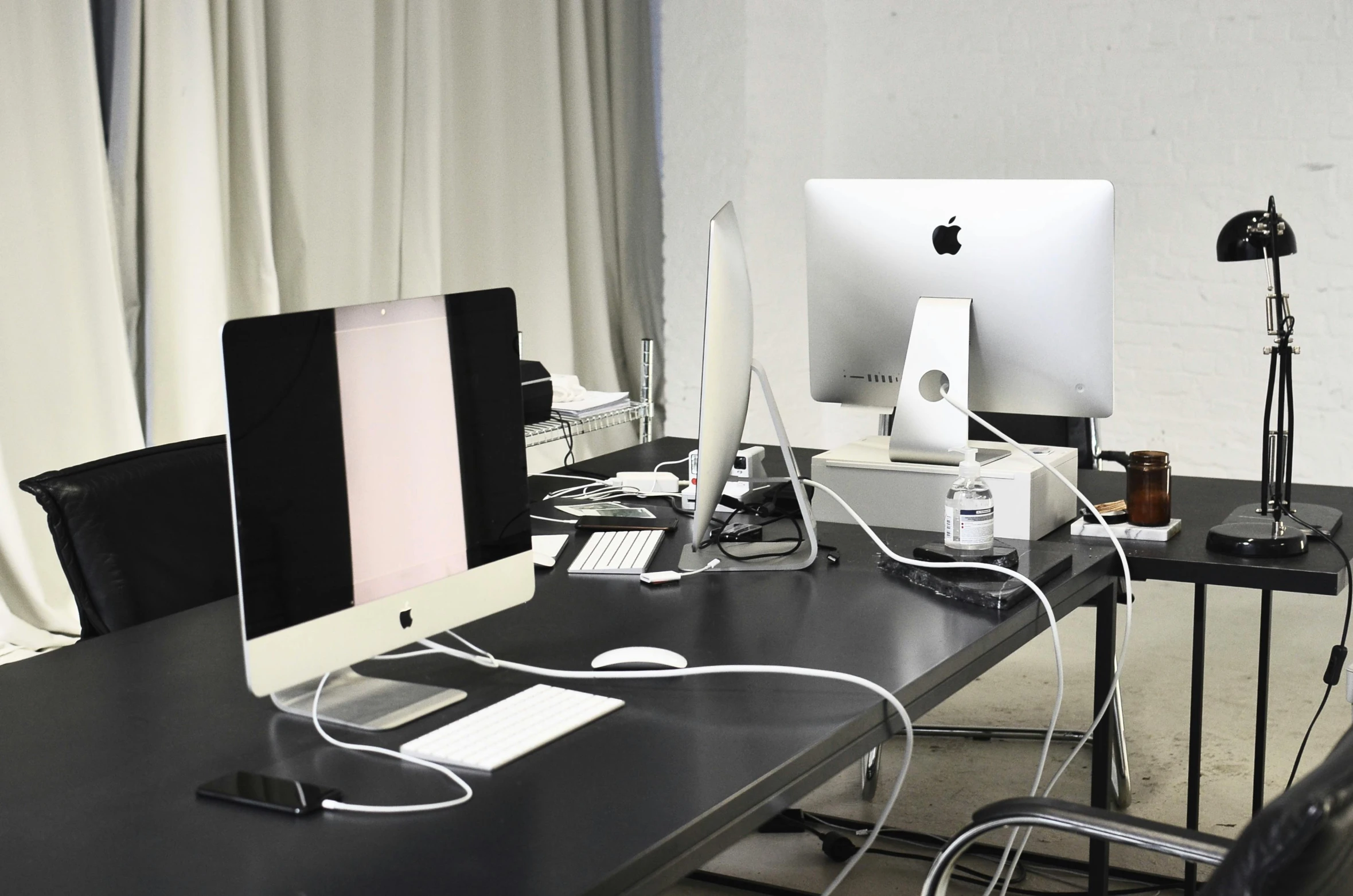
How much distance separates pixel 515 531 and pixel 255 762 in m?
0.39

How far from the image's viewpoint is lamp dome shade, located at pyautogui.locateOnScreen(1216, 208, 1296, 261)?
1.85 m

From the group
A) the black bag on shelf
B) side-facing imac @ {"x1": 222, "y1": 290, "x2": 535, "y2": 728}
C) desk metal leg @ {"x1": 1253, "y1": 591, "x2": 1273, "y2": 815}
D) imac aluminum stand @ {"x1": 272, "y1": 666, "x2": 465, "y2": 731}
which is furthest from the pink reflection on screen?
the black bag on shelf

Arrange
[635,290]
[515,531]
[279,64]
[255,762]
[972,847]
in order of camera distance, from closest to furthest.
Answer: [255,762] < [515,531] < [972,847] < [279,64] < [635,290]

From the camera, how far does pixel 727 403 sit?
5.76 feet

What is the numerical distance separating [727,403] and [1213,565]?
711 mm

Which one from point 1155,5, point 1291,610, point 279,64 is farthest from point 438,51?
point 1291,610

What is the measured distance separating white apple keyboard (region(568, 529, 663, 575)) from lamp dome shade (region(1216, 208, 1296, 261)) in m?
0.91

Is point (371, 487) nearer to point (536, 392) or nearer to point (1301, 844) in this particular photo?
point (1301, 844)

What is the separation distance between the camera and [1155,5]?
4.28 metres

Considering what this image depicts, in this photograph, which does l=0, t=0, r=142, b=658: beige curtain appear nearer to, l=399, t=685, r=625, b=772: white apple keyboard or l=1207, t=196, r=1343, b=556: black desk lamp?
l=399, t=685, r=625, b=772: white apple keyboard

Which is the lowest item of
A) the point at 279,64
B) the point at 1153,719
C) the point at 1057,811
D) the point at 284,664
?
the point at 1153,719

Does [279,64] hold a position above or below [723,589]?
above

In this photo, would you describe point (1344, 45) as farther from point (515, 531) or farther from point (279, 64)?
point (515, 531)

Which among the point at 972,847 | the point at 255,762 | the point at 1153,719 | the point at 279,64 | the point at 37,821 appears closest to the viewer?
the point at 37,821
